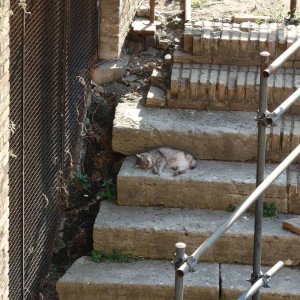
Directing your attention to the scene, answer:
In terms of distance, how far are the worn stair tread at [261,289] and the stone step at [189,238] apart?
106 millimetres

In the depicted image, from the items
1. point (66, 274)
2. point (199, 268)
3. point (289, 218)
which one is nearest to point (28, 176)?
point (66, 274)

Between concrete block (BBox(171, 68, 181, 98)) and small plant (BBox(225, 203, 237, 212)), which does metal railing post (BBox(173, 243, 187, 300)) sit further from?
concrete block (BBox(171, 68, 181, 98))

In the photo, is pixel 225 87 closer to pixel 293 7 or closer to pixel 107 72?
pixel 107 72

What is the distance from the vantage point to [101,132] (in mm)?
8844

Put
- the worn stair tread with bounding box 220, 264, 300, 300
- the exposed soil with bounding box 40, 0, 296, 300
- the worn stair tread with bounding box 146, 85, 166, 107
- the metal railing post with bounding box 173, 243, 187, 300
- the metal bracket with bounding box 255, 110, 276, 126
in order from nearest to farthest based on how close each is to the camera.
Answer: the metal railing post with bounding box 173, 243, 187, 300
the metal bracket with bounding box 255, 110, 276, 126
the worn stair tread with bounding box 220, 264, 300, 300
the exposed soil with bounding box 40, 0, 296, 300
the worn stair tread with bounding box 146, 85, 166, 107

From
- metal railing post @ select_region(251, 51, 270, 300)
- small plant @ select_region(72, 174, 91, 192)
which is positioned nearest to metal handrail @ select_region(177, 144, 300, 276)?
metal railing post @ select_region(251, 51, 270, 300)

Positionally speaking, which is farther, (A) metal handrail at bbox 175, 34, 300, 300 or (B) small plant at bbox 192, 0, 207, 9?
(B) small plant at bbox 192, 0, 207, 9

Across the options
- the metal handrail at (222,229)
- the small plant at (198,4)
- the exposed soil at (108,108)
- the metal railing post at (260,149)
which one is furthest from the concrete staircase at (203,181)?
the metal handrail at (222,229)

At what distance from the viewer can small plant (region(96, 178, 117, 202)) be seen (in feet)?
27.3

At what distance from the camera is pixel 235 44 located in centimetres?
885

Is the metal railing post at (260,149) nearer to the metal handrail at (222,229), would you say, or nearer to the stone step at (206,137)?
the metal handrail at (222,229)

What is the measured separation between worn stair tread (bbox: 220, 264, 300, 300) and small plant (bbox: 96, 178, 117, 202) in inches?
43.3

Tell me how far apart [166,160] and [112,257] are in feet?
3.09

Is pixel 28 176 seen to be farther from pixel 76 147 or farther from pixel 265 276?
pixel 265 276
